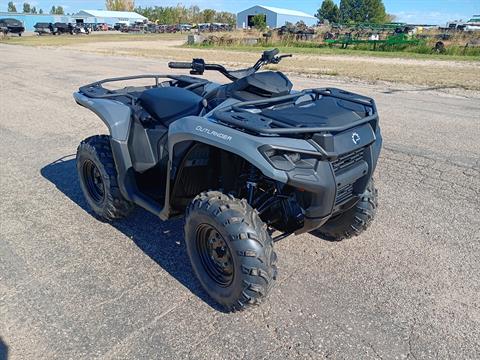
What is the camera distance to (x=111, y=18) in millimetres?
105250

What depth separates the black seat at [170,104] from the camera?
3.26 m

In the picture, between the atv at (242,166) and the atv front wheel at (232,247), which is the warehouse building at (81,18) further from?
the atv front wheel at (232,247)

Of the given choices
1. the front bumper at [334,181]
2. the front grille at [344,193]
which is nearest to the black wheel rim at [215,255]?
the front bumper at [334,181]

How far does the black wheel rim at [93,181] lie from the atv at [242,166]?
0.19 m

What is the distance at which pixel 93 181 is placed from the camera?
4070 millimetres

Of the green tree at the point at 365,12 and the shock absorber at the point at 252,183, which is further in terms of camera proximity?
the green tree at the point at 365,12

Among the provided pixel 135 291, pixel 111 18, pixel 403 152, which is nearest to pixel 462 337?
pixel 135 291

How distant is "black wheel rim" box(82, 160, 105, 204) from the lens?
155 inches

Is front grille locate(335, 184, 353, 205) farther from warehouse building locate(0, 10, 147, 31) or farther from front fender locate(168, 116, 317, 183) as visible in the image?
warehouse building locate(0, 10, 147, 31)

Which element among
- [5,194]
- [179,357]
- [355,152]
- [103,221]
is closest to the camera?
[179,357]

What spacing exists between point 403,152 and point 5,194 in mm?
4906

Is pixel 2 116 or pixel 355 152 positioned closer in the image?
pixel 355 152

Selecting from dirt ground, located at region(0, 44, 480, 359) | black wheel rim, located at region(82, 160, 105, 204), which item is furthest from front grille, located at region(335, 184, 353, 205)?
black wheel rim, located at region(82, 160, 105, 204)

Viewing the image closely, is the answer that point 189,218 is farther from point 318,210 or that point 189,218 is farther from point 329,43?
point 329,43
